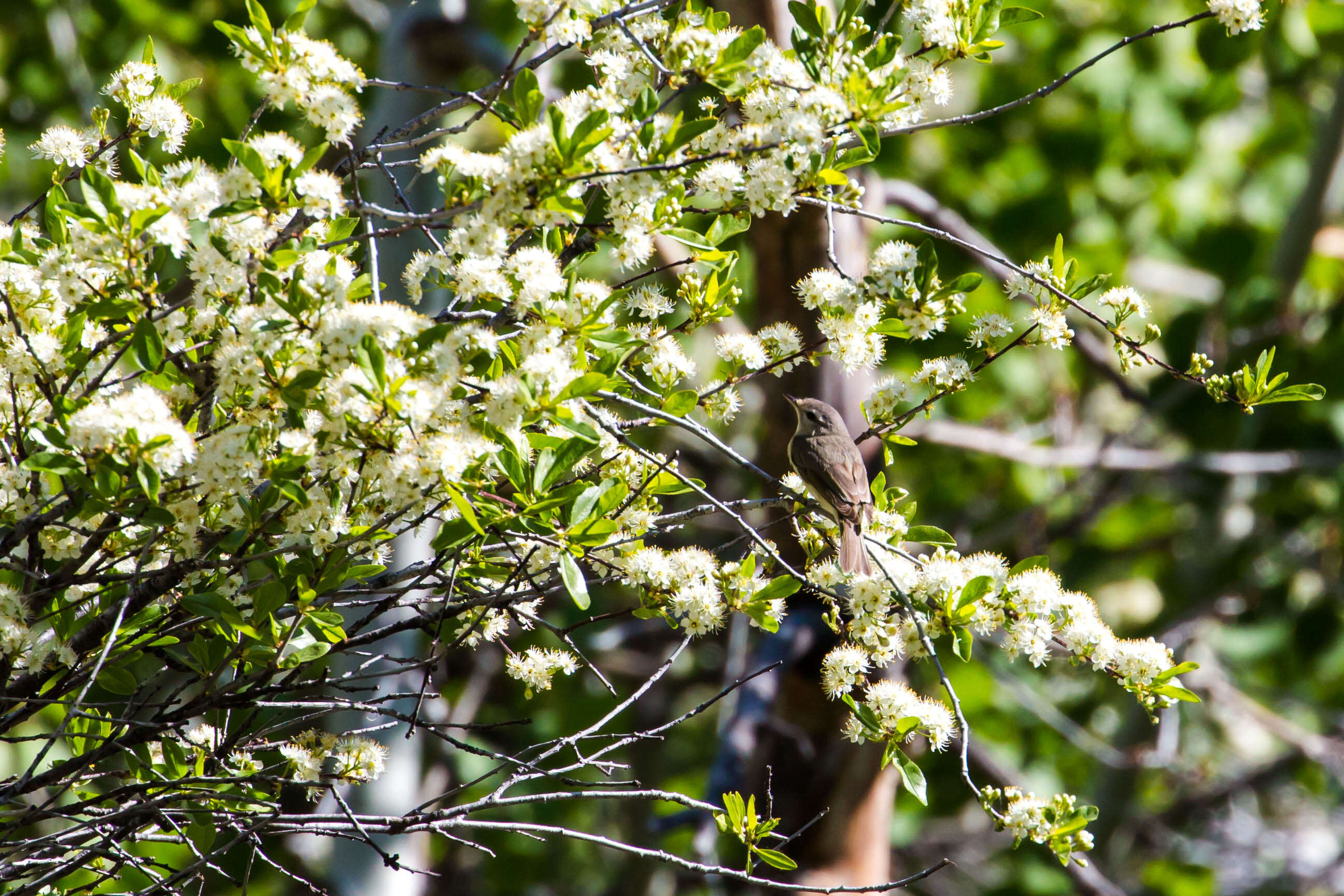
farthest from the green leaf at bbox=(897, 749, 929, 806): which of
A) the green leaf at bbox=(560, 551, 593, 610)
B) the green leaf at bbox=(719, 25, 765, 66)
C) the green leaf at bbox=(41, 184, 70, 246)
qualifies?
the green leaf at bbox=(41, 184, 70, 246)

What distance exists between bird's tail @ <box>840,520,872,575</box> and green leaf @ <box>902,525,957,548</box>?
80mm

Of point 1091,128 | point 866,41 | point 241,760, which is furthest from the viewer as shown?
point 1091,128

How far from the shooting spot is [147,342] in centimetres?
149

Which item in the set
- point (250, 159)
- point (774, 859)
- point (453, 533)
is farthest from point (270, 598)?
point (774, 859)

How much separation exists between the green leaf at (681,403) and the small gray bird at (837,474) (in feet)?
1.21

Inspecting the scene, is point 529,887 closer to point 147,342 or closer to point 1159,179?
point 1159,179

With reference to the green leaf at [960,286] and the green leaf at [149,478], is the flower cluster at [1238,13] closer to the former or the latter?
the green leaf at [960,286]

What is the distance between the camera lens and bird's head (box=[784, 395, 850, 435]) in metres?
2.91

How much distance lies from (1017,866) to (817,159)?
19.5ft

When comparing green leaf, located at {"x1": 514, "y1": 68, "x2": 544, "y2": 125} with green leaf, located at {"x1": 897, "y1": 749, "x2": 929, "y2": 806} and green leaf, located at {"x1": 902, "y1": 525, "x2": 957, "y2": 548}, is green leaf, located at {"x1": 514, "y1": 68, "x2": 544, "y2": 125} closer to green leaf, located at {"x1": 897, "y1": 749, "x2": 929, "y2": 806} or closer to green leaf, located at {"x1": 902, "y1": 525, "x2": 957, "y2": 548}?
green leaf, located at {"x1": 902, "y1": 525, "x2": 957, "y2": 548}

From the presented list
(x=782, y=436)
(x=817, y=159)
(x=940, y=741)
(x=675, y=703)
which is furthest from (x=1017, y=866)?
(x=817, y=159)

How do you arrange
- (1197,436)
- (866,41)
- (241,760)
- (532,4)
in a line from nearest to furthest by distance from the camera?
(532,4) < (241,760) < (866,41) < (1197,436)

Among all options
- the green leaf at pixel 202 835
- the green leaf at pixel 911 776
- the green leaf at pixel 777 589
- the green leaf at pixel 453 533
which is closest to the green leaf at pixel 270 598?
the green leaf at pixel 453 533

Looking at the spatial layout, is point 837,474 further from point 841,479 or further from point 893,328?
point 893,328
